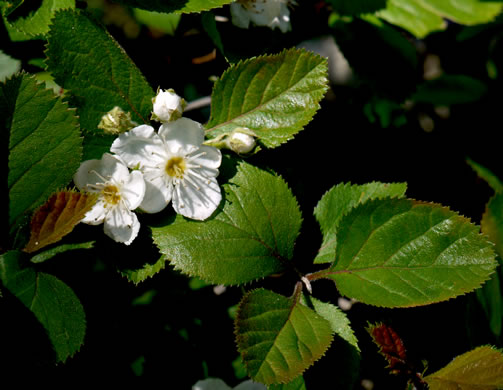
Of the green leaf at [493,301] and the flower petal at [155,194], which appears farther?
the green leaf at [493,301]

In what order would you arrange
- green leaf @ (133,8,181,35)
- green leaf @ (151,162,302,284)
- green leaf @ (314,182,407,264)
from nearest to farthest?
green leaf @ (151,162,302,284), green leaf @ (314,182,407,264), green leaf @ (133,8,181,35)

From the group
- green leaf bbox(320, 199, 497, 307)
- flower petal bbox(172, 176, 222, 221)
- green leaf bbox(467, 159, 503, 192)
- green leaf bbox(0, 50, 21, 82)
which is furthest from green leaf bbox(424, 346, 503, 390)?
green leaf bbox(0, 50, 21, 82)

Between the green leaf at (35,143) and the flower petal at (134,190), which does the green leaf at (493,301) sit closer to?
the flower petal at (134,190)

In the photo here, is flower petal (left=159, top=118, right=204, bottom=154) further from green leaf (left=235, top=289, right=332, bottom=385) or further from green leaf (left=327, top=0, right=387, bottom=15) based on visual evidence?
green leaf (left=327, top=0, right=387, bottom=15)

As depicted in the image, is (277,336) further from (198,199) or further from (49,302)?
(49,302)

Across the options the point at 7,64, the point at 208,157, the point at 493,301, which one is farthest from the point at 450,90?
the point at 7,64

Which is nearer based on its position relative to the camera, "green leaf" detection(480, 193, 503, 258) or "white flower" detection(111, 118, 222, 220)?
"white flower" detection(111, 118, 222, 220)

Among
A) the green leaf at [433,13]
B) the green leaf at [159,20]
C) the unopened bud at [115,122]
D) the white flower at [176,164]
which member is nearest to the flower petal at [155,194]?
the white flower at [176,164]

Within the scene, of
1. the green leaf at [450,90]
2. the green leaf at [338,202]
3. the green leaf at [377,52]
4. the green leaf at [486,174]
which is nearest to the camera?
the green leaf at [338,202]
